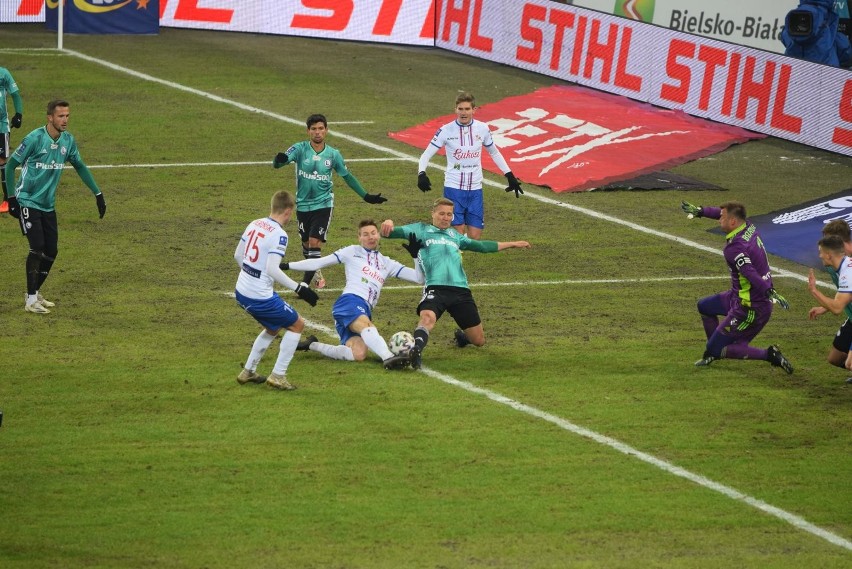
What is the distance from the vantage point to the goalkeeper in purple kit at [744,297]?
1386cm

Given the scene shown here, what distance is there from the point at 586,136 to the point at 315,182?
10.2 meters

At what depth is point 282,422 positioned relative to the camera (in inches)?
481

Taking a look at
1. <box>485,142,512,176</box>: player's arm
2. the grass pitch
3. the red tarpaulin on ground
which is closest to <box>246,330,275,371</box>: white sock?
the grass pitch

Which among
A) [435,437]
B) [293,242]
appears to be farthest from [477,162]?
[435,437]

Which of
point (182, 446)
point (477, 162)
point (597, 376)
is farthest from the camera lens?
point (477, 162)

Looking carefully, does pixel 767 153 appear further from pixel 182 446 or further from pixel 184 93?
pixel 182 446

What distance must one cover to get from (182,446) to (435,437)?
2309 mm

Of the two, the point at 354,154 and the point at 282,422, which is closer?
the point at 282,422

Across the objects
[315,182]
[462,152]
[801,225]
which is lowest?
[801,225]

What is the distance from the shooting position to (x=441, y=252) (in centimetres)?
1468

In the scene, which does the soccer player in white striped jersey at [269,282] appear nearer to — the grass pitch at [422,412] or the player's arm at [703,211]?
the grass pitch at [422,412]


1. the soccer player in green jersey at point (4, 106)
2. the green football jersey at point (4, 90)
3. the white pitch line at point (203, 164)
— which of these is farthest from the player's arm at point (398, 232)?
the white pitch line at point (203, 164)

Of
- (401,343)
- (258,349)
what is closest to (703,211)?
(401,343)

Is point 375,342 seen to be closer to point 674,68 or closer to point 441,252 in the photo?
point 441,252
